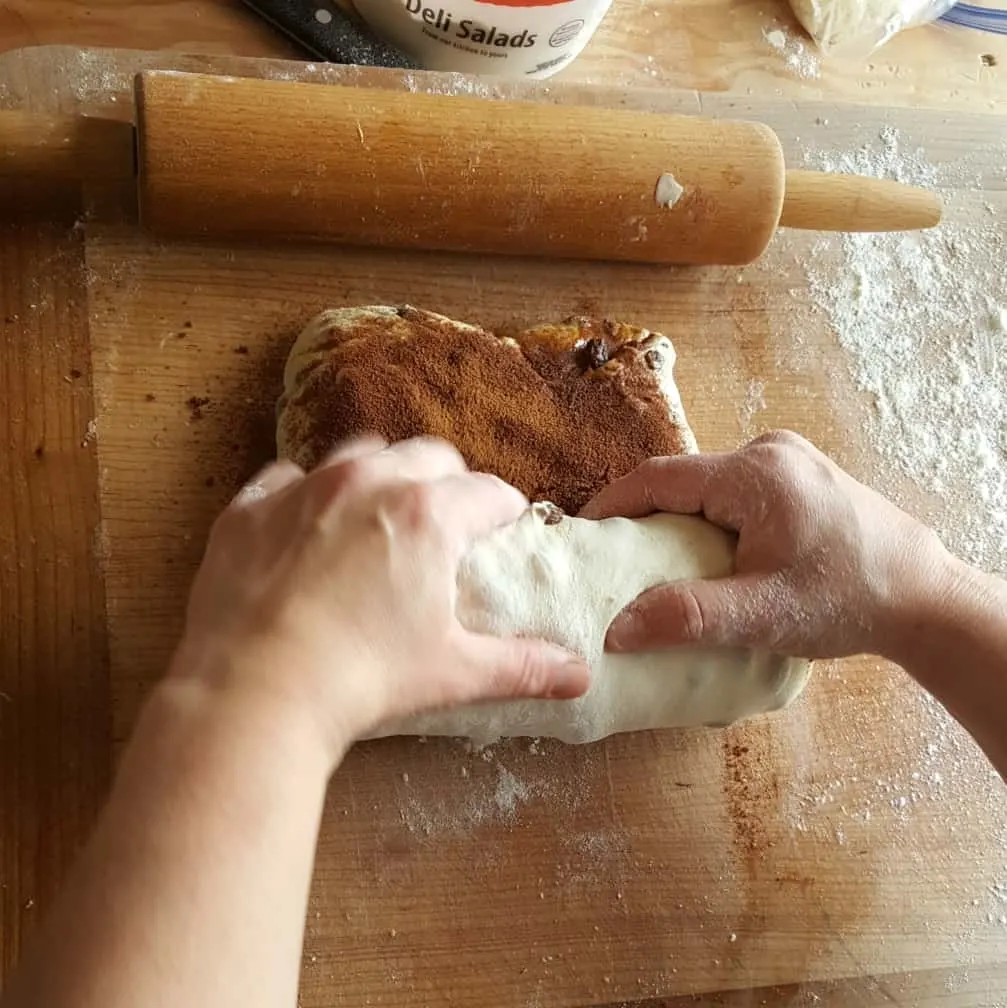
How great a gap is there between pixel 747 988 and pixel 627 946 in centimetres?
14

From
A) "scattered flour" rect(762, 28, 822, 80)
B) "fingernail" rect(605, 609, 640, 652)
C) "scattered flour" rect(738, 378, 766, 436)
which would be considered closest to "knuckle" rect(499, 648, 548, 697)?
"fingernail" rect(605, 609, 640, 652)

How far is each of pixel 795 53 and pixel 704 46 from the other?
0.14 metres

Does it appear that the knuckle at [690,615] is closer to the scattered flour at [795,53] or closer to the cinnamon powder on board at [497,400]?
the cinnamon powder on board at [497,400]

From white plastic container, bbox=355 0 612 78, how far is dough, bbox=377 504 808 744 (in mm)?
633

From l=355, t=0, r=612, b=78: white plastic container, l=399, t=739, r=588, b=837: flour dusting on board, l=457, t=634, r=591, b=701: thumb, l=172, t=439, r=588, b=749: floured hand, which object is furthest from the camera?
l=355, t=0, r=612, b=78: white plastic container

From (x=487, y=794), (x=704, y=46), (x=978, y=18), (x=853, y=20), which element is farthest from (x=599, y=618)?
(x=978, y=18)

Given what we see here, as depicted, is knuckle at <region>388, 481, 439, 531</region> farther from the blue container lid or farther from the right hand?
the blue container lid

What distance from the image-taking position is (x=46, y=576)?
3.59 feet

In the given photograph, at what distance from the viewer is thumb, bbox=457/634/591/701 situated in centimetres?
85

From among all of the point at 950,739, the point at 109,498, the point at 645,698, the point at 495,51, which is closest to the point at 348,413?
the point at 109,498

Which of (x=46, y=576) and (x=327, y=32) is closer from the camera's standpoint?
(x=46, y=576)

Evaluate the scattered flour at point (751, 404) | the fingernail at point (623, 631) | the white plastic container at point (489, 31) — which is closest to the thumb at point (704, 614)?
the fingernail at point (623, 631)

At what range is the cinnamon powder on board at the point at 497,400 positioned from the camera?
1.12 m

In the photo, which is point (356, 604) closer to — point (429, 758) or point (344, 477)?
point (344, 477)
